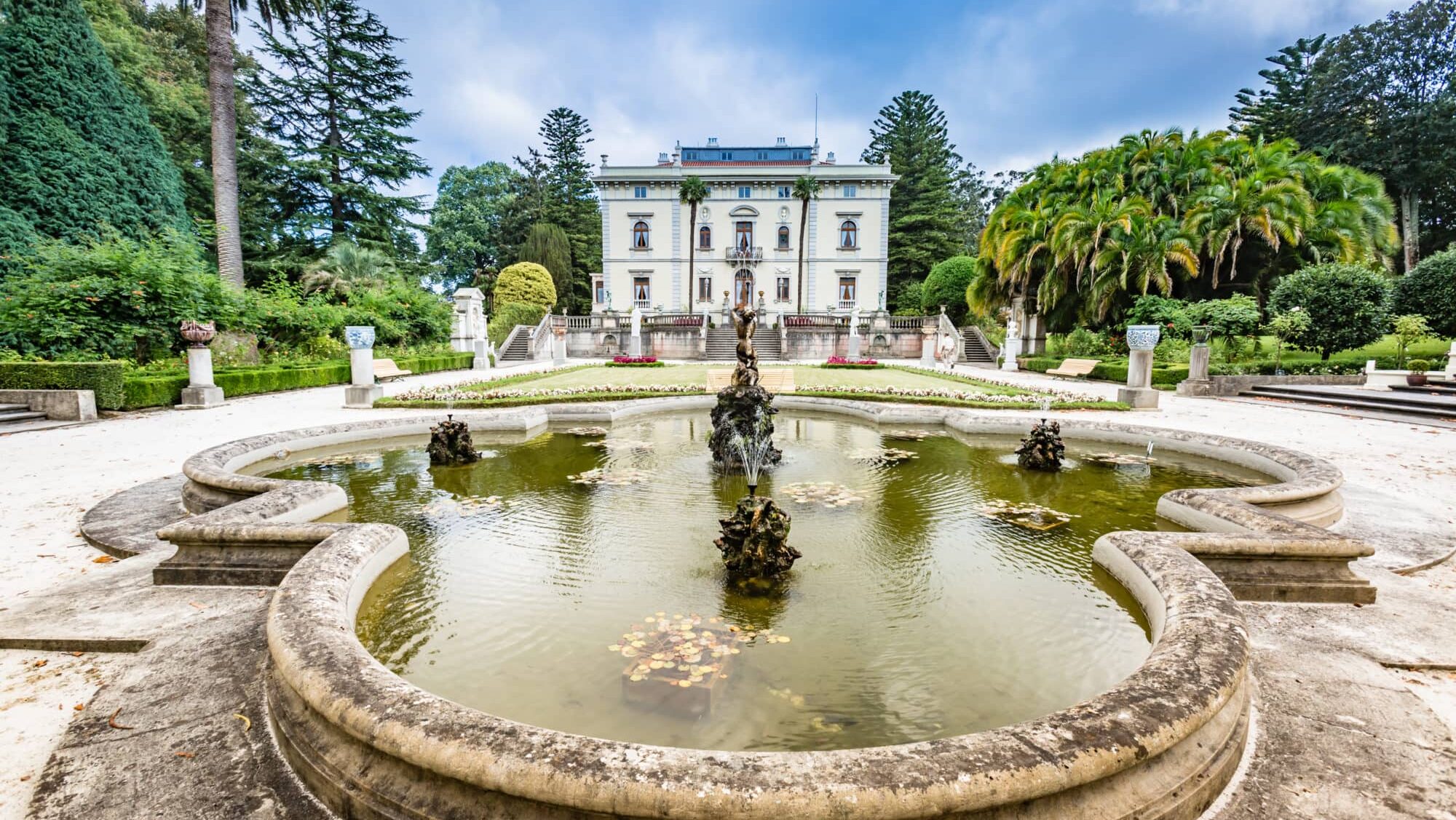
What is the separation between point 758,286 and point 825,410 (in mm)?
29695

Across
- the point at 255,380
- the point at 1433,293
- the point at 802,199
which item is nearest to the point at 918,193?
the point at 802,199

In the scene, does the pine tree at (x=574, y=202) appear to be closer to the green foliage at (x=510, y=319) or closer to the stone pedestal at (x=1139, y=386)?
the green foliage at (x=510, y=319)

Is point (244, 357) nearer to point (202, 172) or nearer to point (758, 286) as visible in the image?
point (202, 172)

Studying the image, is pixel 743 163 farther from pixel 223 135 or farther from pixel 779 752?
pixel 779 752

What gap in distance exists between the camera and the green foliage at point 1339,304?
15.9 m

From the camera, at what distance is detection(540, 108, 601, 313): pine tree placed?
43281mm

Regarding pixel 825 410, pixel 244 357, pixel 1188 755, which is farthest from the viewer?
pixel 244 357

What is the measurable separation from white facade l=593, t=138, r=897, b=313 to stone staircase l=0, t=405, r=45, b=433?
28.8m

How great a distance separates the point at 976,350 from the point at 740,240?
55.0 feet

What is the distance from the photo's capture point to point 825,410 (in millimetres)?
10656

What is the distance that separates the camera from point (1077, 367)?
715 inches

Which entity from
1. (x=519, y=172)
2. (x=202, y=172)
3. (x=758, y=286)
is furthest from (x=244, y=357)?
(x=519, y=172)

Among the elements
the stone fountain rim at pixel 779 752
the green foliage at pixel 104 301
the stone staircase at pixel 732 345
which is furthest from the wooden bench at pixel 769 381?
the stone staircase at pixel 732 345

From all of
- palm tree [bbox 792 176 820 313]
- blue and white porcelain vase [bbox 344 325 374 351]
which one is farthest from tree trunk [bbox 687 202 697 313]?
blue and white porcelain vase [bbox 344 325 374 351]
